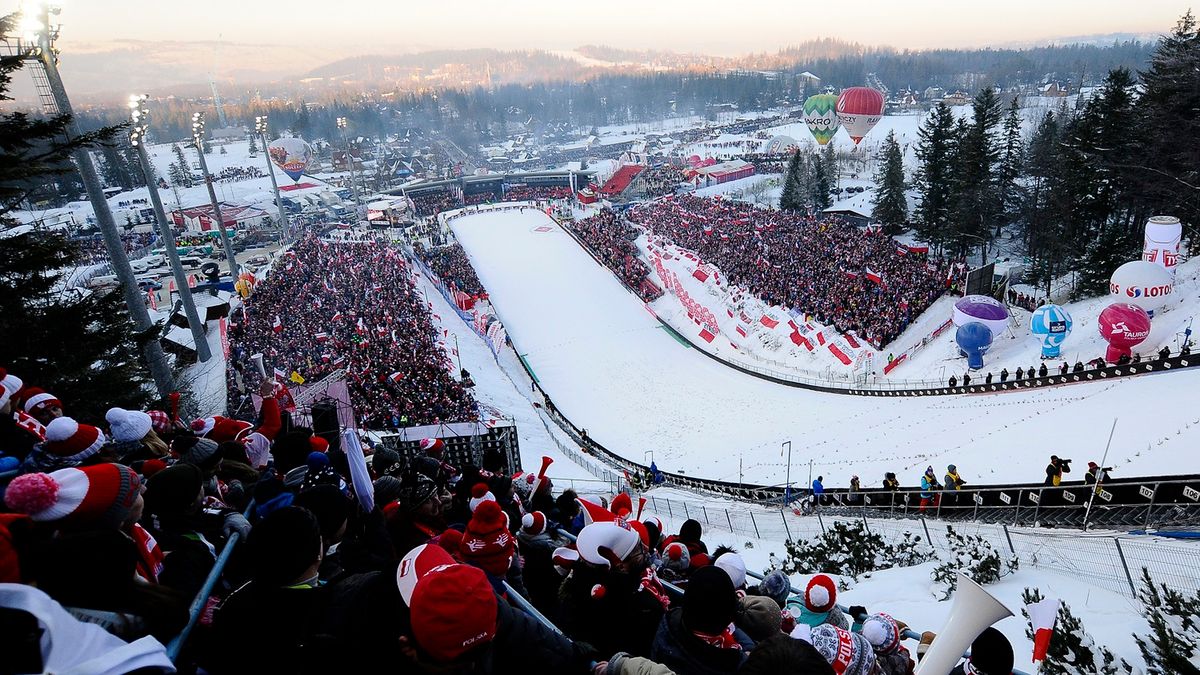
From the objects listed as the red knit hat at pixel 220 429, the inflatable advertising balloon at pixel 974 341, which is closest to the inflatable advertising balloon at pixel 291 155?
the inflatable advertising balloon at pixel 974 341

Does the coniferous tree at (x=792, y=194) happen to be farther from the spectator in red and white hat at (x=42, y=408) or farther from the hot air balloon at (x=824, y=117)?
the spectator in red and white hat at (x=42, y=408)

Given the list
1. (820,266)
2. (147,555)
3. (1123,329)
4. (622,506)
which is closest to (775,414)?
(1123,329)

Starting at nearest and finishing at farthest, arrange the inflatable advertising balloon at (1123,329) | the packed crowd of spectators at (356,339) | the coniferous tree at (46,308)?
the coniferous tree at (46,308)
the inflatable advertising balloon at (1123,329)
the packed crowd of spectators at (356,339)

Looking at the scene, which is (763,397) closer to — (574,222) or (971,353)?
(971,353)

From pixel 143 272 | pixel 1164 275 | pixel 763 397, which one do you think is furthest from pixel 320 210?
pixel 1164 275

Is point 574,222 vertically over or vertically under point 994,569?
under

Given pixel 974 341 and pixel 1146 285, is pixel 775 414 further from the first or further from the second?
pixel 1146 285

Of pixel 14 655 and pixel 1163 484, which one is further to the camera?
pixel 1163 484
